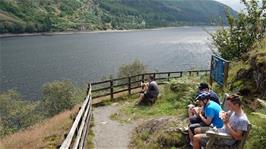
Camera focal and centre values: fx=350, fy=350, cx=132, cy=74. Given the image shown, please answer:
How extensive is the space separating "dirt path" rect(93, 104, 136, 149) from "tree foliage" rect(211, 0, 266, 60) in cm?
699

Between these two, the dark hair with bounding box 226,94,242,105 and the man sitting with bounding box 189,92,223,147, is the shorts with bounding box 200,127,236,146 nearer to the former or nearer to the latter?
the man sitting with bounding box 189,92,223,147

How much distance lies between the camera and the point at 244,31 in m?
18.2

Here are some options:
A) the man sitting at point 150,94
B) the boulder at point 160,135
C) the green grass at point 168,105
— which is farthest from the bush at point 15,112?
the boulder at point 160,135

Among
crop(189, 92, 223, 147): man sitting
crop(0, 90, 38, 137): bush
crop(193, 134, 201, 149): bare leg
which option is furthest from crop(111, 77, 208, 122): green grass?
crop(0, 90, 38, 137): bush

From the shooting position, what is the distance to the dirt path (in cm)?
1146

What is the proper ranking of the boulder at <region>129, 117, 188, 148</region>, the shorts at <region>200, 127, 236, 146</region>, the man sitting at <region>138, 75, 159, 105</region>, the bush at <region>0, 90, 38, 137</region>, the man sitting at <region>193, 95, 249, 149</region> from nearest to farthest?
the man sitting at <region>193, 95, 249, 149</region>
the shorts at <region>200, 127, 236, 146</region>
the boulder at <region>129, 117, 188, 148</region>
the man sitting at <region>138, 75, 159, 105</region>
the bush at <region>0, 90, 38, 137</region>

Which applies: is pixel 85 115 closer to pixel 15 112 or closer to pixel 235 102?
pixel 235 102

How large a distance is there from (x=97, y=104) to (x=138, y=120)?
5.05 m

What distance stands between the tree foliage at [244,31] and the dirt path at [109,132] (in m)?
6.99

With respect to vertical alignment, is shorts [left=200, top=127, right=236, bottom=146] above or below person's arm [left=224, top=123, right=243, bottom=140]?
below

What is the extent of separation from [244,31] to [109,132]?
9.45m

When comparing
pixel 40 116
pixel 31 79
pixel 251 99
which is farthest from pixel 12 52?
pixel 251 99

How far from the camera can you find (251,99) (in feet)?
33.8

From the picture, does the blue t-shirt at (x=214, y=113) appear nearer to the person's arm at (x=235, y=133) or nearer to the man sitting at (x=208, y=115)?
the man sitting at (x=208, y=115)
